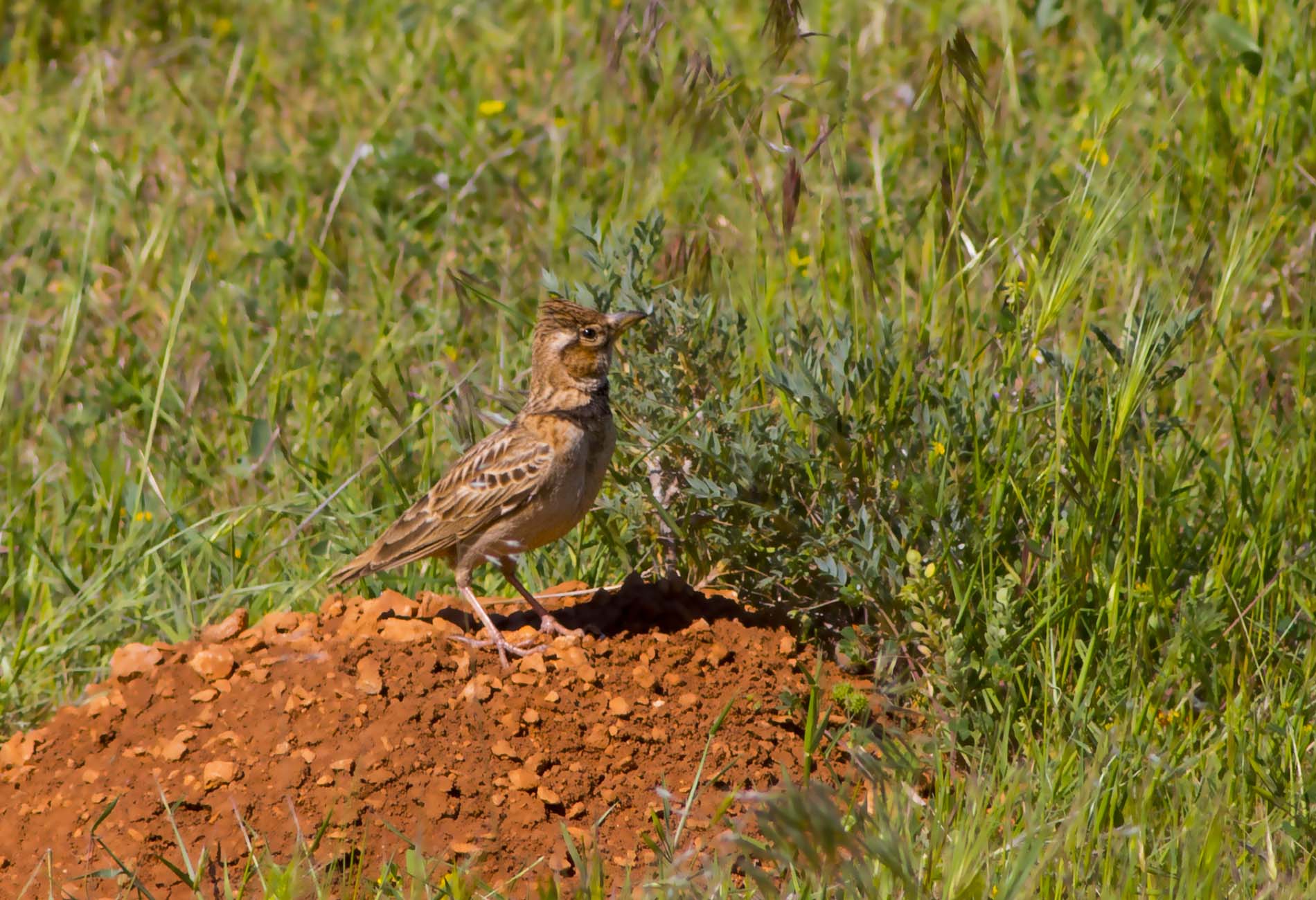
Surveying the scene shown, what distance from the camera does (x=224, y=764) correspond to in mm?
4043

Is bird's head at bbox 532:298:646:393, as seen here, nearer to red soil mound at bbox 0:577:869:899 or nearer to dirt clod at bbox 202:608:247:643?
red soil mound at bbox 0:577:869:899

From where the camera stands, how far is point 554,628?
4.57m

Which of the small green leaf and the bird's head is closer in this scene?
the bird's head

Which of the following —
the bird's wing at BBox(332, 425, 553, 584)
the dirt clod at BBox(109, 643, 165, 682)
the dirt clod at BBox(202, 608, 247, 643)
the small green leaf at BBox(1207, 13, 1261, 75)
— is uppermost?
the small green leaf at BBox(1207, 13, 1261, 75)

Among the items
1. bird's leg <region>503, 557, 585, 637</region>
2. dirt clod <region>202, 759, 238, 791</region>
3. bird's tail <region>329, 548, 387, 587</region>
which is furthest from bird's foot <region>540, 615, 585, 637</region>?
dirt clod <region>202, 759, 238, 791</region>

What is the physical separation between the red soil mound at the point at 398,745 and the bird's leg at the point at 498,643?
1.4 inches

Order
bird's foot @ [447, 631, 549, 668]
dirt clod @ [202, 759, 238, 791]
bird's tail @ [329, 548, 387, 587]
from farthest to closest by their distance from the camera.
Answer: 1. bird's tail @ [329, 548, 387, 587]
2. bird's foot @ [447, 631, 549, 668]
3. dirt clod @ [202, 759, 238, 791]

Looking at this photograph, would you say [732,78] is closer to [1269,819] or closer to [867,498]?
[867,498]

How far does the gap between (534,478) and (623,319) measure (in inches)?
20.6

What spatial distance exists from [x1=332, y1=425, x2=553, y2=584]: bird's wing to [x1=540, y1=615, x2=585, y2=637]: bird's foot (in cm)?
34

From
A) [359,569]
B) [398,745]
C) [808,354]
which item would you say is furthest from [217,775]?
[808,354]

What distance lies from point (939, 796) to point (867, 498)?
3.28ft

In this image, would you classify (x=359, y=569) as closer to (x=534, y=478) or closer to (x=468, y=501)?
(x=468, y=501)

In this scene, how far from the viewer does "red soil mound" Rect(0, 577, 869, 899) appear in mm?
3895
